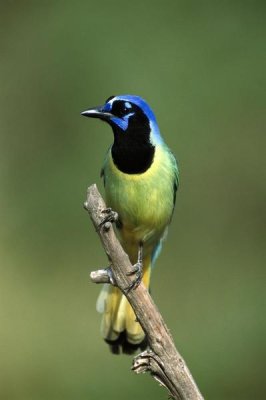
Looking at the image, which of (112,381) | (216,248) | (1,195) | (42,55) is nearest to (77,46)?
(42,55)

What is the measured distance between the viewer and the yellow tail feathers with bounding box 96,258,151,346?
4.72 meters

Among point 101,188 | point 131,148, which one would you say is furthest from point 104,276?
point 101,188

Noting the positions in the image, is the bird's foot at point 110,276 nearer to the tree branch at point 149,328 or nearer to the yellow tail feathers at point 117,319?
the tree branch at point 149,328

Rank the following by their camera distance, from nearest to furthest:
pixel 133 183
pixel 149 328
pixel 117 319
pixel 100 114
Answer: pixel 149 328 < pixel 100 114 < pixel 133 183 < pixel 117 319

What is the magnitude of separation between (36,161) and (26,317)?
1.40 metres

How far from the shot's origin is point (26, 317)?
6758 millimetres

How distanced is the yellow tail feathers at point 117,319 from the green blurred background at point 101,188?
1.57m

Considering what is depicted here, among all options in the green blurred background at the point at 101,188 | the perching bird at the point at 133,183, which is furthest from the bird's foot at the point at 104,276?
the green blurred background at the point at 101,188

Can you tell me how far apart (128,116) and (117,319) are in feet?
3.39

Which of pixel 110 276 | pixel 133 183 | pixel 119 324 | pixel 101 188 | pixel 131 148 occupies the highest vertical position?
pixel 101 188

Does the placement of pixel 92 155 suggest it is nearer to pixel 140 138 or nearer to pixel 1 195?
pixel 1 195

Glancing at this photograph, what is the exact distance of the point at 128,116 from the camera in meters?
4.46

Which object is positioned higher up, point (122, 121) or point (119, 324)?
point (122, 121)

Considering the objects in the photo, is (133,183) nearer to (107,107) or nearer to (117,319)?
(107,107)
